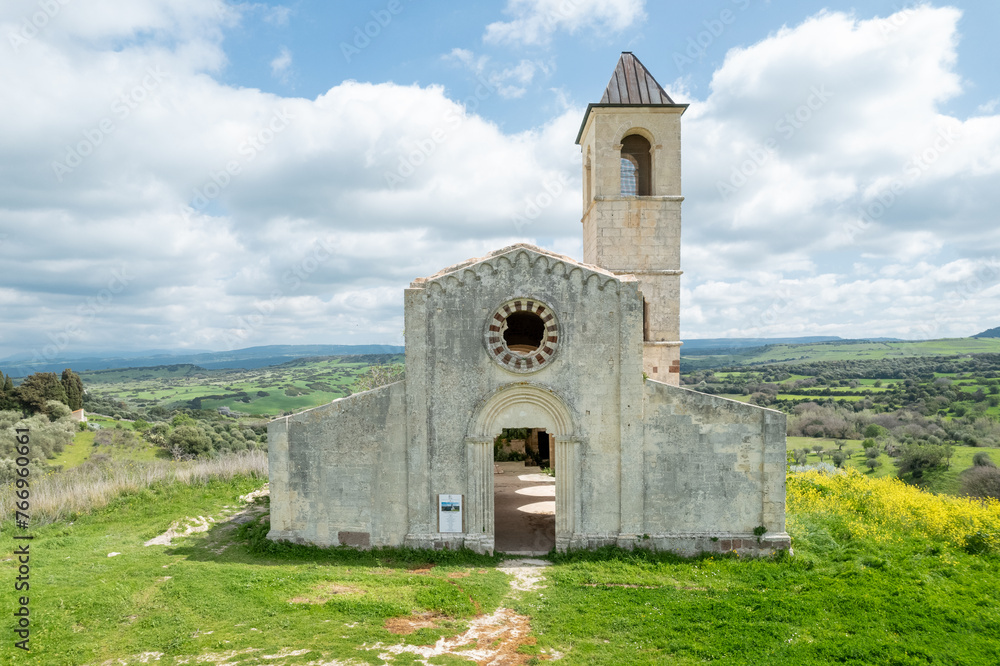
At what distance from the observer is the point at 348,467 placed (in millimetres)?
14695

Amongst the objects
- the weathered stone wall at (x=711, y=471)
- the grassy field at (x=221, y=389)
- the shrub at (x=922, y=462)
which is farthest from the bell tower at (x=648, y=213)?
the grassy field at (x=221, y=389)

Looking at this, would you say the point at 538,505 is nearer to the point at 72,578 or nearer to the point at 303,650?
the point at 303,650

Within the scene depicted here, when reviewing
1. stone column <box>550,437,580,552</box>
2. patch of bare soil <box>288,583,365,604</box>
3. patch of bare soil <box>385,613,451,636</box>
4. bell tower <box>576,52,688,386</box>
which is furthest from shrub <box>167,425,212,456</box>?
bell tower <box>576,52,688,386</box>

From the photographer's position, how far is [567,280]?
48.2ft

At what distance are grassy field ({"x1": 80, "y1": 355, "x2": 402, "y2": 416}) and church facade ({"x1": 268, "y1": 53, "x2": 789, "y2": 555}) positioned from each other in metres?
25.7

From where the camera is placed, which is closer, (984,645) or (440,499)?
(984,645)

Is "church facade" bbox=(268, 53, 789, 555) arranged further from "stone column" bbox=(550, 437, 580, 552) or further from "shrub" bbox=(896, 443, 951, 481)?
"shrub" bbox=(896, 443, 951, 481)

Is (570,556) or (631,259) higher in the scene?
(631,259)

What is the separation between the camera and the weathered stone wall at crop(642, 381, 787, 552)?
1448 cm

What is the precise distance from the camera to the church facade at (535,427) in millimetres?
14508

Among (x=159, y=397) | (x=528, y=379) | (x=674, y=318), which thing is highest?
(x=674, y=318)

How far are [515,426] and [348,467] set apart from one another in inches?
179

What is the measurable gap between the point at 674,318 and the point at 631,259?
2.58 metres

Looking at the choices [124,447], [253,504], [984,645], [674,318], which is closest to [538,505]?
[674,318]
